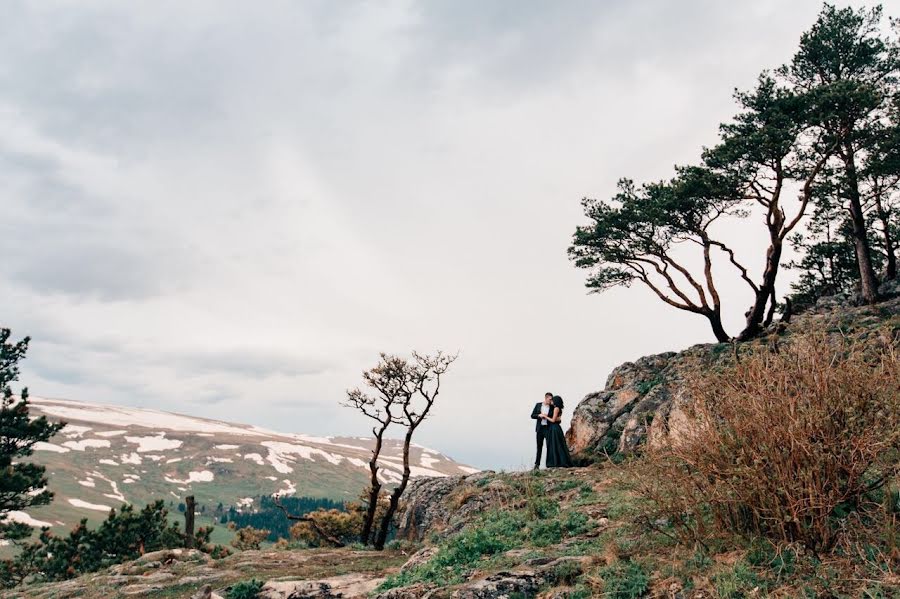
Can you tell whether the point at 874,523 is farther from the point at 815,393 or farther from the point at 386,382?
the point at 386,382

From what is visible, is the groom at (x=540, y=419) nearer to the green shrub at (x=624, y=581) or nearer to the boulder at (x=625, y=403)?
the boulder at (x=625, y=403)

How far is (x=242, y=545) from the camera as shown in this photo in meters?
53.2

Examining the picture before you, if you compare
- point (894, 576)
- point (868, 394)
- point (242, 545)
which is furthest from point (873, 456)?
point (242, 545)

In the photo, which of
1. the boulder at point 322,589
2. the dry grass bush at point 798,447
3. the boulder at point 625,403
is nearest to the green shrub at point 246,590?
the boulder at point 322,589

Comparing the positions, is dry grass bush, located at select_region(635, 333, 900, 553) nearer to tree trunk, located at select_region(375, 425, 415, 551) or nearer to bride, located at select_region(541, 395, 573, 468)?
bride, located at select_region(541, 395, 573, 468)

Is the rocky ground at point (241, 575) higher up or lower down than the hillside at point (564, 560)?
lower down

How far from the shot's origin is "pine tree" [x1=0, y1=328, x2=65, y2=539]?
3219 centimetres

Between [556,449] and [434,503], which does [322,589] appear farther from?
[556,449]

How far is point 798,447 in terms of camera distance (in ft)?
18.5

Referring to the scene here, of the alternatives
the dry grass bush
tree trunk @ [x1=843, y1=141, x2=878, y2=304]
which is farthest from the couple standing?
tree trunk @ [x1=843, y1=141, x2=878, y2=304]

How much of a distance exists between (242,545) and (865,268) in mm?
54036

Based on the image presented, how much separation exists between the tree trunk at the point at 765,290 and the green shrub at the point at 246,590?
2318 cm

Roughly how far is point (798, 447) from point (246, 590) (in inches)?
387

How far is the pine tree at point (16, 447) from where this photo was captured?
106 feet
